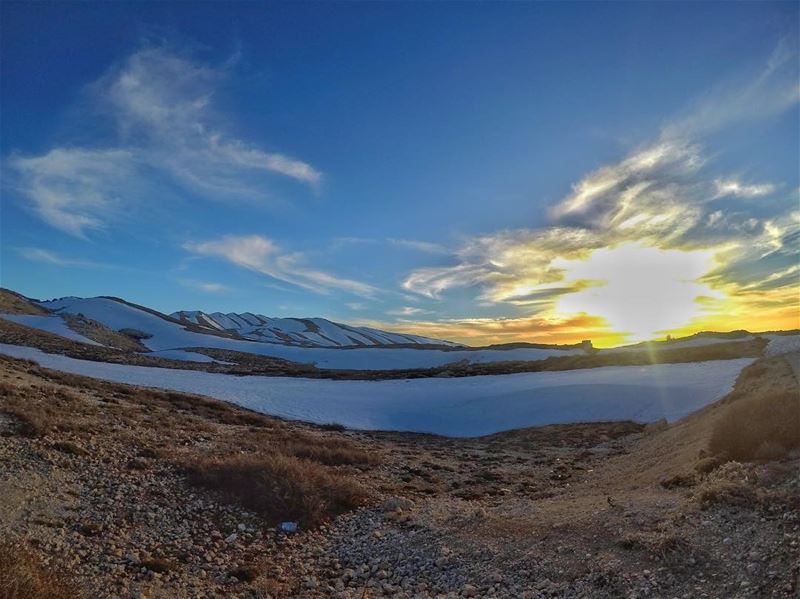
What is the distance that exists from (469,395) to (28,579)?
36.3m

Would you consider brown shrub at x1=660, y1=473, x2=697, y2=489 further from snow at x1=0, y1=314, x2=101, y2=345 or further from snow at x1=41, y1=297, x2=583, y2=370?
snow at x1=0, y1=314, x2=101, y2=345

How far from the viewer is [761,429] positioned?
41.0ft

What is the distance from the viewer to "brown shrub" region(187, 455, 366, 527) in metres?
13.3

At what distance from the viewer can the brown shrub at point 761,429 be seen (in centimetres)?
1166

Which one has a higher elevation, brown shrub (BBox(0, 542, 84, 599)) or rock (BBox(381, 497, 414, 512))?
brown shrub (BBox(0, 542, 84, 599))

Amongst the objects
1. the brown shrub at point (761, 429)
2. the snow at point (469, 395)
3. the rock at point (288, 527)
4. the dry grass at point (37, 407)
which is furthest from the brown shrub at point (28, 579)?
the snow at point (469, 395)

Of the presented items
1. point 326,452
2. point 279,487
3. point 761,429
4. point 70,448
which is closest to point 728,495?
point 761,429

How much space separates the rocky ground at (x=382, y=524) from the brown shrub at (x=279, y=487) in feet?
0.27

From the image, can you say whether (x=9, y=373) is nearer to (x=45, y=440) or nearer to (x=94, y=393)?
(x=94, y=393)

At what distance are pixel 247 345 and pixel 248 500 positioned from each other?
9354 centimetres

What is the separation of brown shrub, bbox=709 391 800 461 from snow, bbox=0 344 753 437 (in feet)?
61.5

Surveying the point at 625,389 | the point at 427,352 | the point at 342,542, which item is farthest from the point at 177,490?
the point at 427,352

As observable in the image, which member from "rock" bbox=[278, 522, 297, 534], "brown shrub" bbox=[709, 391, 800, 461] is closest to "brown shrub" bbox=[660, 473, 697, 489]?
"brown shrub" bbox=[709, 391, 800, 461]

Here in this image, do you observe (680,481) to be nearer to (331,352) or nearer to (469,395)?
(469,395)
